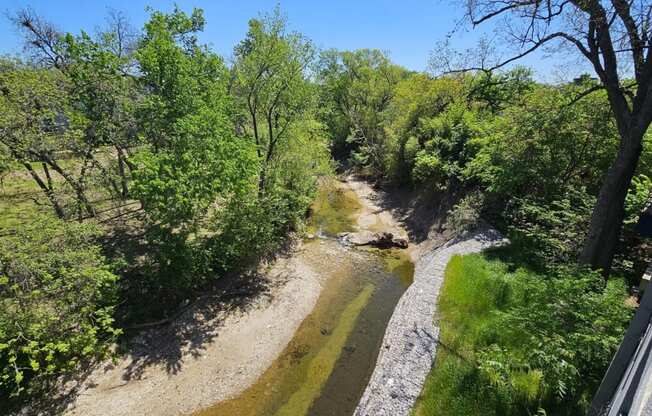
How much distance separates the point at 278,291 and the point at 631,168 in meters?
11.5

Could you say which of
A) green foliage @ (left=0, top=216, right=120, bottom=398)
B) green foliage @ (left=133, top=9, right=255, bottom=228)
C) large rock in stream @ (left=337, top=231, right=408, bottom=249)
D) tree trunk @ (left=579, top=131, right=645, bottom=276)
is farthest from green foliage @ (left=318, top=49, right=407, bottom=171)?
green foliage @ (left=0, top=216, right=120, bottom=398)

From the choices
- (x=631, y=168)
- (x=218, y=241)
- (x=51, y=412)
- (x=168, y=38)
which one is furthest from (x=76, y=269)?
(x=631, y=168)

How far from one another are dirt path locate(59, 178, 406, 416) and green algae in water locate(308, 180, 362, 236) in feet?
20.5

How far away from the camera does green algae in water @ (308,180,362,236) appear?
62.8 feet

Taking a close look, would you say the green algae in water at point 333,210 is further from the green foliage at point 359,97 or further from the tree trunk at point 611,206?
the tree trunk at point 611,206

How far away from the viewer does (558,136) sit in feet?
37.8

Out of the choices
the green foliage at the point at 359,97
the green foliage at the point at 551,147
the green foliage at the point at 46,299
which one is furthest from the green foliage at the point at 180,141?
the green foliage at the point at 359,97

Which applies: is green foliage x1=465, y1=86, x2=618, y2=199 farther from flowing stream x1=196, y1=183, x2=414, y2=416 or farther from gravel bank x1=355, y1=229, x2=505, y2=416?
flowing stream x1=196, y1=183, x2=414, y2=416

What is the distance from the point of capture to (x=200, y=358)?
9.46 m

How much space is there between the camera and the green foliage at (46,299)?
6914mm

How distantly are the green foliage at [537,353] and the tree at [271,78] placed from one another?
1016 cm

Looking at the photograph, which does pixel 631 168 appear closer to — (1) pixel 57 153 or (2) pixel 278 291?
(2) pixel 278 291

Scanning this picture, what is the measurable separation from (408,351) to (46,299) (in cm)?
922

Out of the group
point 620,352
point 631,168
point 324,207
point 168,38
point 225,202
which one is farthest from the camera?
point 324,207
